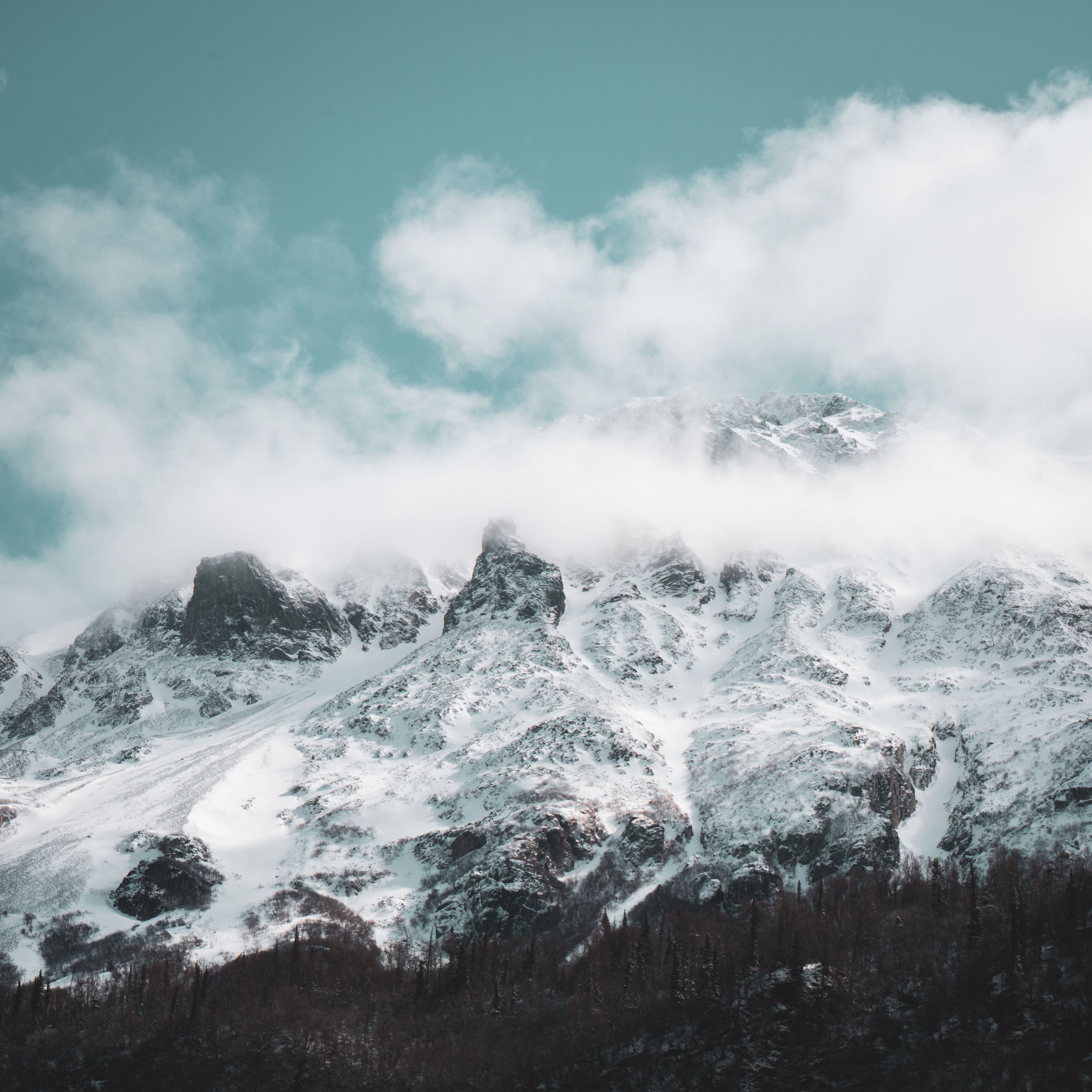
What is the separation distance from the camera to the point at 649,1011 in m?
142

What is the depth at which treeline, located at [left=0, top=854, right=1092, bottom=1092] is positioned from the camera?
119438 mm

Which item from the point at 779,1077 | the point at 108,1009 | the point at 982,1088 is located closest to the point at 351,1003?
the point at 108,1009

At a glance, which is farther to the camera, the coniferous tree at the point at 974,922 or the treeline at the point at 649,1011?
the coniferous tree at the point at 974,922

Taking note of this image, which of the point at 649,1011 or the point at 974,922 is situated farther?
the point at 974,922

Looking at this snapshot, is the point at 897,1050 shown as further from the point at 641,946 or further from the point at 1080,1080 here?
the point at 641,946

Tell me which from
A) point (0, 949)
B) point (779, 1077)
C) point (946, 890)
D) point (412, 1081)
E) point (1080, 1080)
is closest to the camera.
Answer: point (1080, 1080)

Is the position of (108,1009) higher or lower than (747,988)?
higher

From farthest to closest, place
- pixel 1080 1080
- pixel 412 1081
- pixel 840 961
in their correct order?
1. pixel 840 961
2. pixel 412 1081
3. pixel 1080 1080

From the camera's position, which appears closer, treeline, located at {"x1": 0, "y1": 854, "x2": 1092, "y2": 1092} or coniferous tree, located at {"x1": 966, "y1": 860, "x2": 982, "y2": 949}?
treeline, located at {"x1": 0, "y1": 854, "x2": 1092, "y2": 1092}

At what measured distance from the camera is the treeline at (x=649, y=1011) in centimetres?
11944

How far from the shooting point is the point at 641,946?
165 m

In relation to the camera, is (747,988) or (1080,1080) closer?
(1080,1080)

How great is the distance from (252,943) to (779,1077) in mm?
115204

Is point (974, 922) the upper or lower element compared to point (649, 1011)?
upper
